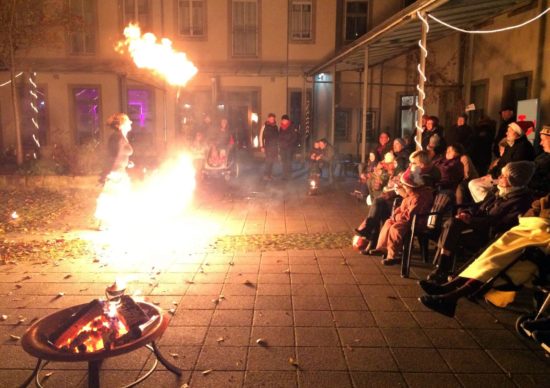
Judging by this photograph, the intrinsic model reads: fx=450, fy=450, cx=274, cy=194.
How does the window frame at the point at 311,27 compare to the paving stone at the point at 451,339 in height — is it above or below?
above

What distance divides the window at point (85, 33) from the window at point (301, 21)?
8.05 meters

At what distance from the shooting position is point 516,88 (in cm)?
1055

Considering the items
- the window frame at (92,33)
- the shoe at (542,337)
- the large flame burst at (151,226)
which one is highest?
the window frame at (92,33)

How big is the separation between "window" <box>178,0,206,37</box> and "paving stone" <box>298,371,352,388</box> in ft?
56.7

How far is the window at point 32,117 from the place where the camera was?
18484 millimetres

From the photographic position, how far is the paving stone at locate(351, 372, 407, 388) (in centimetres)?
320

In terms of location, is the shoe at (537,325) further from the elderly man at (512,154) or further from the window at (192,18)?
the window at (192,18)

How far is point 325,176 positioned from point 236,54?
7.34 meters

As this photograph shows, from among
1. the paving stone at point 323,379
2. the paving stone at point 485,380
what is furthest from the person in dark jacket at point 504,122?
the paving stone at point 323,379

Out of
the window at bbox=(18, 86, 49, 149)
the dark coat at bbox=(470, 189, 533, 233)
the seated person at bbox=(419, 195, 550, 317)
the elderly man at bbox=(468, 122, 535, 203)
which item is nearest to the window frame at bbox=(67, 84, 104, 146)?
the window at bbox=(18, 86, 49, 149)

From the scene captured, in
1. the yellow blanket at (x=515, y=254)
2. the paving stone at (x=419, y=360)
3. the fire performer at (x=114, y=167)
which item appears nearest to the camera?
the paving stone at (x=419, y=360)

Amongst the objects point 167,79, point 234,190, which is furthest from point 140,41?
point 234,190

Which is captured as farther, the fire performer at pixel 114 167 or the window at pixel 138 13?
the window at pixel 138 13

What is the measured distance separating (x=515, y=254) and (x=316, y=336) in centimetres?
180
